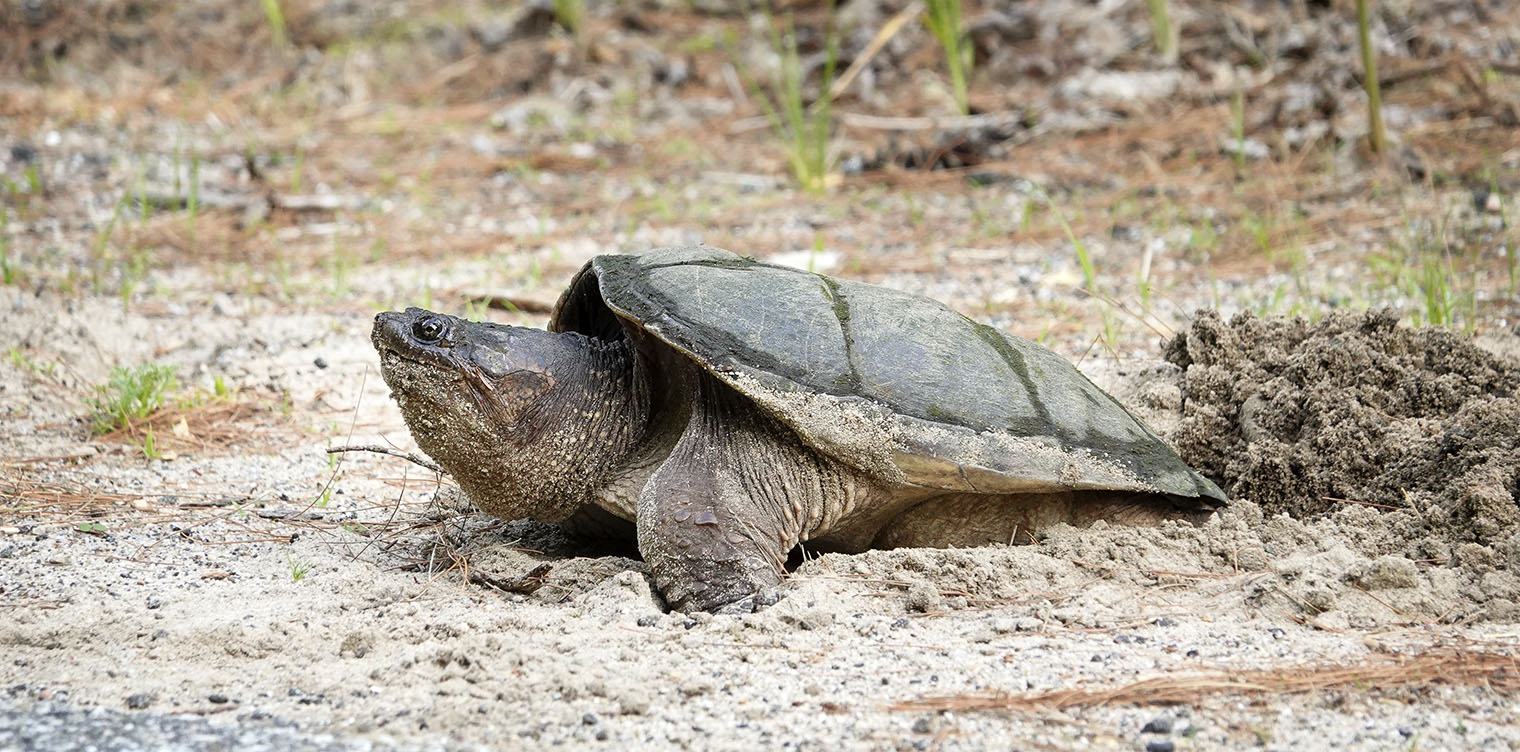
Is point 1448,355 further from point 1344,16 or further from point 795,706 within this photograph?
point 1344,16

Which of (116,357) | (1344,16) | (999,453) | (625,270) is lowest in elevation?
(116,357)

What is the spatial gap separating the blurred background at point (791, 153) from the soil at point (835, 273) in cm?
4

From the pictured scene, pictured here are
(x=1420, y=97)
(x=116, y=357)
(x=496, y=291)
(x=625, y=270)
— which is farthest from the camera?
(x=1420, y=97)

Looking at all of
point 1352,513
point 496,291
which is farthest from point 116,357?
point 1352,513

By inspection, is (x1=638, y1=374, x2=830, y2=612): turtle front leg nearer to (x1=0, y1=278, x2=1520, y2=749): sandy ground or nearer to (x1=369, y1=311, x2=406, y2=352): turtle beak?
(x1=0, y1=278, x2=1520, y2=749): sandy ground

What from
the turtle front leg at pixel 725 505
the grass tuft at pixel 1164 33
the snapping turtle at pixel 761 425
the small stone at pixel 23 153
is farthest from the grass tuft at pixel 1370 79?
the small stone at pixel 23 153

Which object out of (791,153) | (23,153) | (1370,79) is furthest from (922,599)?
(23,153)

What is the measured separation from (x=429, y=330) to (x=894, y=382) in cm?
96

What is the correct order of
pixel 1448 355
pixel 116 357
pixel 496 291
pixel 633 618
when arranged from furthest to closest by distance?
pixel 496 291, pixel 116 357, pixel 1448 355, pixel 633 618

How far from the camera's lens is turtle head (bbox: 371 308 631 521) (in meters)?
2.49

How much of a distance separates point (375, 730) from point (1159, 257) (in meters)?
4.24

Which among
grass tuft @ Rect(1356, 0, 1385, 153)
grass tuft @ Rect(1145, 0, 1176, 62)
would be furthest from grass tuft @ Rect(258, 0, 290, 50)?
grass tuft @ Rect(1356, 0, 1385, 153)

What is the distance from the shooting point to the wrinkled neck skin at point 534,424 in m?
2.51

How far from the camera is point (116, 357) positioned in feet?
13.9
